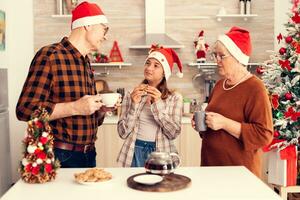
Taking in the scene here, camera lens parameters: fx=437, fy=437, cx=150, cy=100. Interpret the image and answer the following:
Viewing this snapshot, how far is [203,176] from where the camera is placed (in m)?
2.14

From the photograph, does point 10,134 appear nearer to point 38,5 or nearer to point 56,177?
point 38,5

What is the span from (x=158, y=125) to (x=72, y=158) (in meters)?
0.71

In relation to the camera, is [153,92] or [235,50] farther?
[153,92]

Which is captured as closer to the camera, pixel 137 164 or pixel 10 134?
pixel 137 164

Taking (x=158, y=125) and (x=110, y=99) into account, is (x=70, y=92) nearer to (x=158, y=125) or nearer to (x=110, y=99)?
(x=110, y=99)

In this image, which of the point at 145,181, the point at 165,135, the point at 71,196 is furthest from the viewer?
the point at 165,135

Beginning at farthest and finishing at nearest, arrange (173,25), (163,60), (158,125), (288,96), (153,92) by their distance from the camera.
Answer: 1. (173,25)
2. (288,96)
3. (163,60)
4. (158,125)
5. (153,92)

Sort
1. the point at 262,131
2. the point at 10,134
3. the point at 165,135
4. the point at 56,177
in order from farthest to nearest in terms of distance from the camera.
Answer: the point at 10,134
the point at 165,135
the point at 262,131
the point at 56,177

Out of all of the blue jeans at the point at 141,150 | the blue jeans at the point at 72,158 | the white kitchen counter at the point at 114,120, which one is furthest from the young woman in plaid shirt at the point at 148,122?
the white kitchen counter at the point at 114,120

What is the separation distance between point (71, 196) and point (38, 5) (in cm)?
383

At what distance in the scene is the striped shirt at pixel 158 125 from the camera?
285 centimetres

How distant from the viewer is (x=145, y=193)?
6.05ft

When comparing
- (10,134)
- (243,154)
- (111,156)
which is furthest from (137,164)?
(10,134)

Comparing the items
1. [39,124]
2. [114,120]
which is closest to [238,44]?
[39,124]
